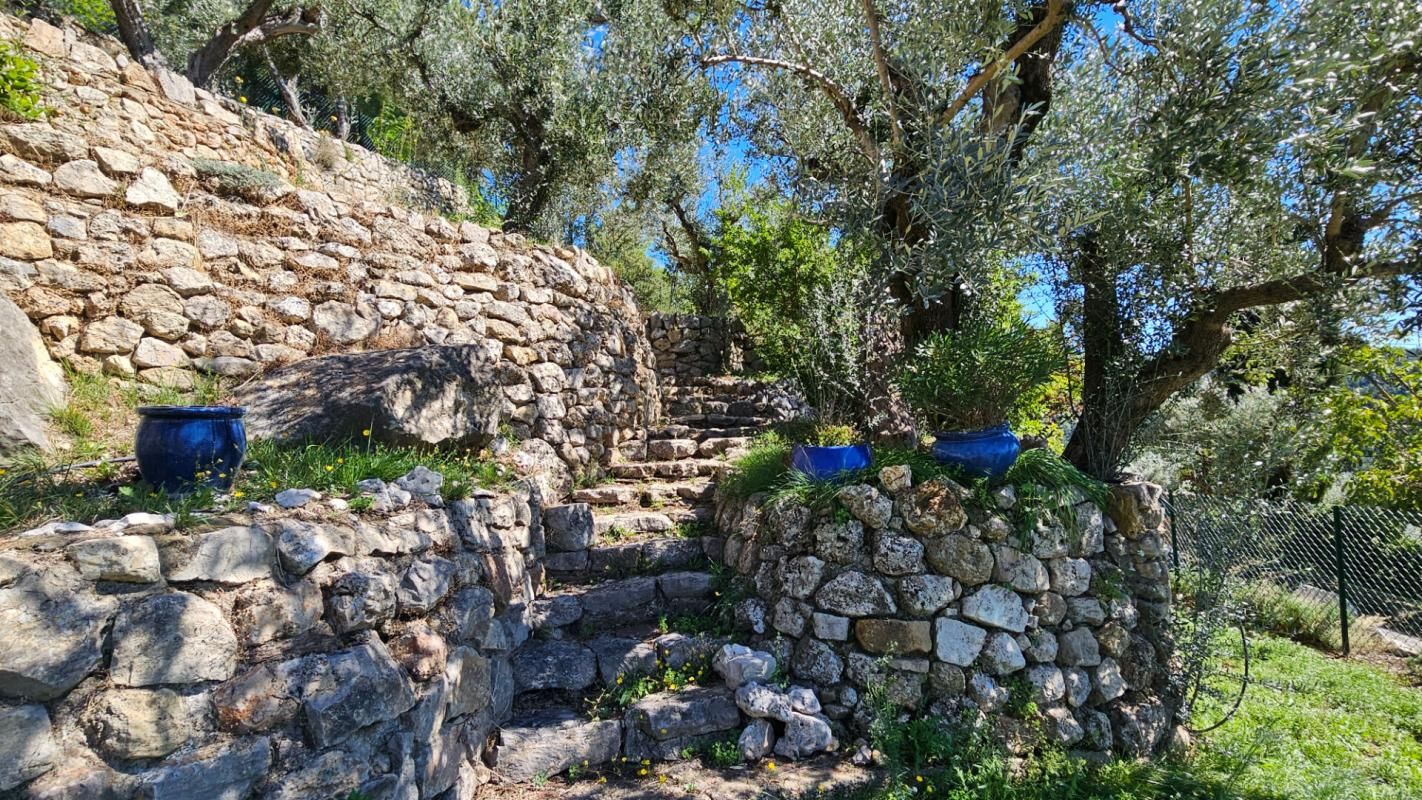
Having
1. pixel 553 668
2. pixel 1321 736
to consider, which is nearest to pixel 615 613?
pixel 553 668

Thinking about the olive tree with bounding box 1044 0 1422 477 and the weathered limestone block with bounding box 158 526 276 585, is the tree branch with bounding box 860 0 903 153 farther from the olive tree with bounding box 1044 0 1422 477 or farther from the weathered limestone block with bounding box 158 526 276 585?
the weathered limestone block with bounding box 158 526 276 585

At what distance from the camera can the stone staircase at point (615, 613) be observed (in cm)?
388

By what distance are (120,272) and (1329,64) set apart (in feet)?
24.2

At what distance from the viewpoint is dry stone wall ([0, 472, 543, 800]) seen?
210 cm

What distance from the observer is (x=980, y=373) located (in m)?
4.41

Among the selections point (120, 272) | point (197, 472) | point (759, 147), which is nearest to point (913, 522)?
point (197, 472)

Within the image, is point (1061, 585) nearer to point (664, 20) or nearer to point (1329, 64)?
point (1329, 64)

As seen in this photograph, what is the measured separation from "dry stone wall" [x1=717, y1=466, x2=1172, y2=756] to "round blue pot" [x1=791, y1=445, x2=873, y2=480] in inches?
14.1

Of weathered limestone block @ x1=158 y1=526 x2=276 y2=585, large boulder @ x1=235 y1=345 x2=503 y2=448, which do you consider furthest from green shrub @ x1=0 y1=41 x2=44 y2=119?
weathered limestone block @ x1=158 y1=526 x2=276 y2=585

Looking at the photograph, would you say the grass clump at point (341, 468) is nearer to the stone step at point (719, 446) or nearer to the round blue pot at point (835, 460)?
the round blue pot at point (835, 460)

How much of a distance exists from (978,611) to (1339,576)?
5.56 metres

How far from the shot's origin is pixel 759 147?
7.02 metres

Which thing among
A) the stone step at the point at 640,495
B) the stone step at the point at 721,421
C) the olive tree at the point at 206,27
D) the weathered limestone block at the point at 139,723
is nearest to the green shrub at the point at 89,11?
the olive tree at the point at 206,27

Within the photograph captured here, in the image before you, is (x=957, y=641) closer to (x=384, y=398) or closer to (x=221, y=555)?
(x=221, y=555)
